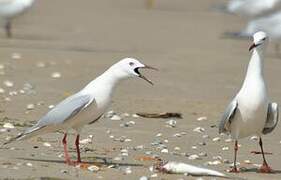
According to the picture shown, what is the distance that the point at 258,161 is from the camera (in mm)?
8680

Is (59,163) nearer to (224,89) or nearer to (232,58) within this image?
(224,89)

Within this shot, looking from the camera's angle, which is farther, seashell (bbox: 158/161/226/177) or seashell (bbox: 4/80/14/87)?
seashell (bbox: 4/80/14/87)

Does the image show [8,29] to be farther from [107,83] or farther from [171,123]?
[107,83]

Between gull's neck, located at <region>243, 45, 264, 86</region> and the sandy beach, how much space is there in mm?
756

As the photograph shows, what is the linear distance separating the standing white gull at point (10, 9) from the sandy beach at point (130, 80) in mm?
309

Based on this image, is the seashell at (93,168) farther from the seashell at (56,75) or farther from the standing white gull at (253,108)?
the seashell at (56,75)

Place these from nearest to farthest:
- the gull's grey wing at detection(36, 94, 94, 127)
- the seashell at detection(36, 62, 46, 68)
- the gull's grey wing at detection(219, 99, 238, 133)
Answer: the gull's grey wing at detection(36, 94, 94, 127) → the gull's grey wing at detection(219, 99, 238, 133) → the seashell at detection(36, 62, 46, 68)

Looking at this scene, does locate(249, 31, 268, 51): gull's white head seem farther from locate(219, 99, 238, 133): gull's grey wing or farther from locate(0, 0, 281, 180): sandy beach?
locate(0, 0, 281, 180): sandy beach

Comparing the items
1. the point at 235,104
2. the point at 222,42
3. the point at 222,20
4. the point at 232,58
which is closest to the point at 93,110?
the point at 235,104

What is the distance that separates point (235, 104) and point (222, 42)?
10.8 metres

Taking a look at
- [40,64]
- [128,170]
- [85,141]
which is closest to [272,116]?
[128,170]

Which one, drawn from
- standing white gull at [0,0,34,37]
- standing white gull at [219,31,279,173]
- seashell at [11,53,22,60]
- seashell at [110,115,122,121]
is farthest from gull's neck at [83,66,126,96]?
standing white gull at [0,0,34,37]

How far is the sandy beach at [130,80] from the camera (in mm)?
8406

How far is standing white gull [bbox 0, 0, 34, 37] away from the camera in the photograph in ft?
57.6
